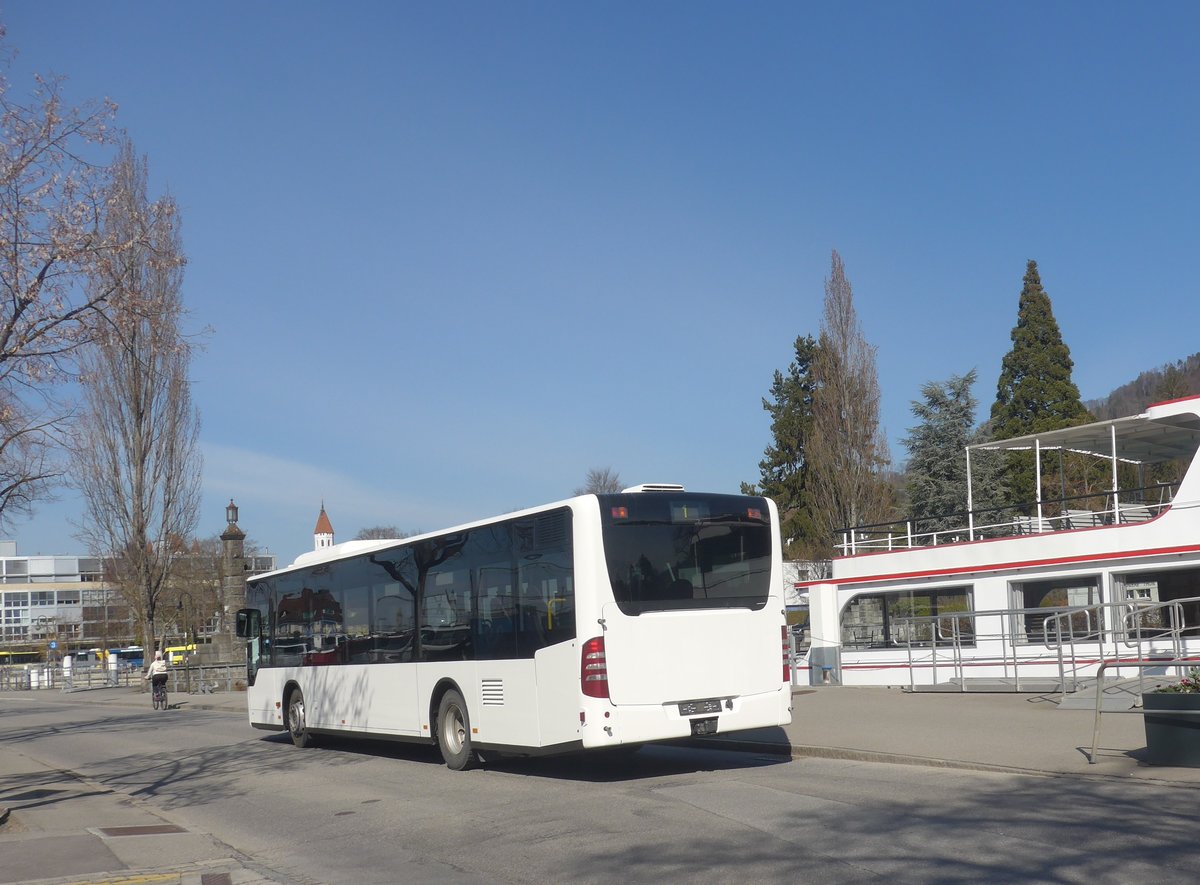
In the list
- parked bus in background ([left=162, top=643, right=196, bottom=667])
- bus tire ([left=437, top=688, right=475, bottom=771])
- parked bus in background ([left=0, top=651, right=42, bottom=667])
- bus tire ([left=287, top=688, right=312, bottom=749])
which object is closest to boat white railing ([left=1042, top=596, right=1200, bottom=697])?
bus tire ([left=437, top=688, right=475, bottom=771])

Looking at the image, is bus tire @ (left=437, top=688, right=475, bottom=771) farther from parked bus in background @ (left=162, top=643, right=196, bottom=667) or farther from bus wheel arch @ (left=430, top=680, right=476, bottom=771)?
parked bus in background @ (left=162, top=643, right=196, bottom=667)

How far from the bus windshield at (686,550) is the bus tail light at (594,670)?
0.50 meters

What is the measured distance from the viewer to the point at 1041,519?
73.9 feet

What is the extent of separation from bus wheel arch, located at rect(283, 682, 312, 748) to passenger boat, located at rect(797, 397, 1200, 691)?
10.6 meters

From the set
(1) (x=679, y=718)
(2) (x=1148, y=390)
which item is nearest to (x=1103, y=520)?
(1) (x=679, y=718)

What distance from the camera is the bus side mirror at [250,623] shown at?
21.4m

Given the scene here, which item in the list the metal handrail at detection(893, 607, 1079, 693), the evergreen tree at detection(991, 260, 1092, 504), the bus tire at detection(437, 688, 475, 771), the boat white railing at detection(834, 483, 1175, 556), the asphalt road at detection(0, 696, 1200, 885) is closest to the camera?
the asphalt road at detection(0, 696, 1200, 885)

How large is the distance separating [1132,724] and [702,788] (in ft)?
19.4

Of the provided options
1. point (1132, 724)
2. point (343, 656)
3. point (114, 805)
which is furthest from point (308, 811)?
point (1132, 724)

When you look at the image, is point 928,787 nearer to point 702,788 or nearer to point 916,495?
point 702,788

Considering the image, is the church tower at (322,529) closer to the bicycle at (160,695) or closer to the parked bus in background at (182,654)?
the parked bus in background at (182,654)

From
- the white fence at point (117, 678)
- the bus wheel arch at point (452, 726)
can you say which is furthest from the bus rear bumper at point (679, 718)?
the white fence at point (117, 678)

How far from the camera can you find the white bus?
12.2 metres

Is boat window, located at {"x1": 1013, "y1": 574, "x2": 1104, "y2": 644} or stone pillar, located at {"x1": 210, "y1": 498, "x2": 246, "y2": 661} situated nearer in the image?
boat window, located at {"x1": 1013, "y1": 574, "x2": 1104, "y2": 644}
